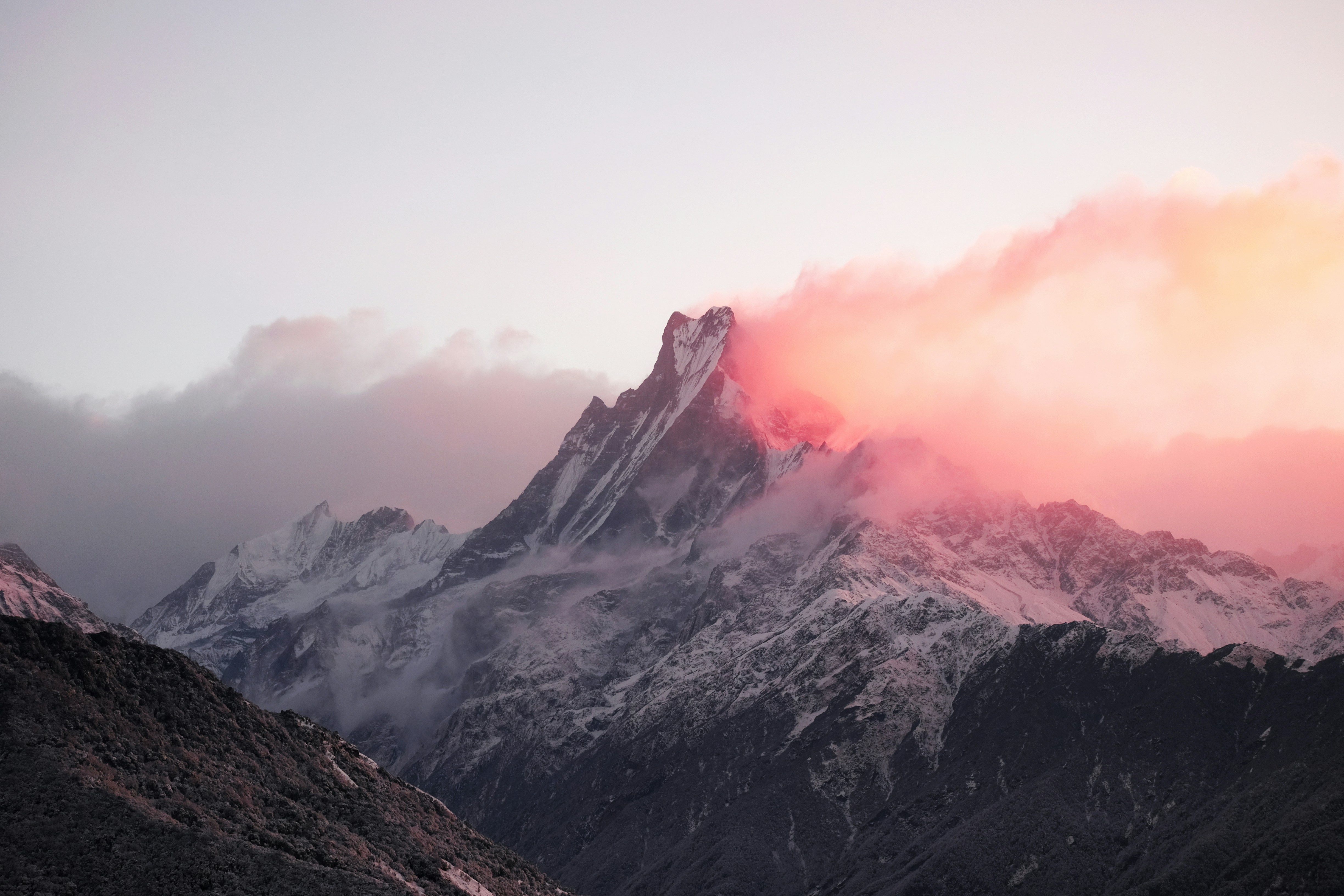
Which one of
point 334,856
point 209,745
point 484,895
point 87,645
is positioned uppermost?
point 87,645

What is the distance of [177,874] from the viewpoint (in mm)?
135375

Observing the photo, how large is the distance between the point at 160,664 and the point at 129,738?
68.2ft

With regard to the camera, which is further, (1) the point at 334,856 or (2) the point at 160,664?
(2) the point at 160,664

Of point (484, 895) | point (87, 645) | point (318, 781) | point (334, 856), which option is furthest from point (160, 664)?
point (484, 895)

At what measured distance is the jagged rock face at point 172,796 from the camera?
133875 millimetres

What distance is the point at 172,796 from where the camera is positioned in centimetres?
15025

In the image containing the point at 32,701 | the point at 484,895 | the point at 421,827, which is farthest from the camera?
the point at 421,827

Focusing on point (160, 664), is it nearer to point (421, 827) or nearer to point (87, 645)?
point (87, 645)

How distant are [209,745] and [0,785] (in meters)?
34.5

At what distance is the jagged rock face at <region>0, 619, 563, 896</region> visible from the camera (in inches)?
5271

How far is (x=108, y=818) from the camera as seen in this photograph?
5404 inches

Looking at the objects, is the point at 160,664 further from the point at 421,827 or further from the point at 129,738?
the point at 421,827

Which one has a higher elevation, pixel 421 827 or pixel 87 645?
pixel 87 645

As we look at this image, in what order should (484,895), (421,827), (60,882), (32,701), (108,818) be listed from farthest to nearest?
1. (421,827)
2. (484,895)
3. (32,701)
4. (108,818)
5. (60,882)
